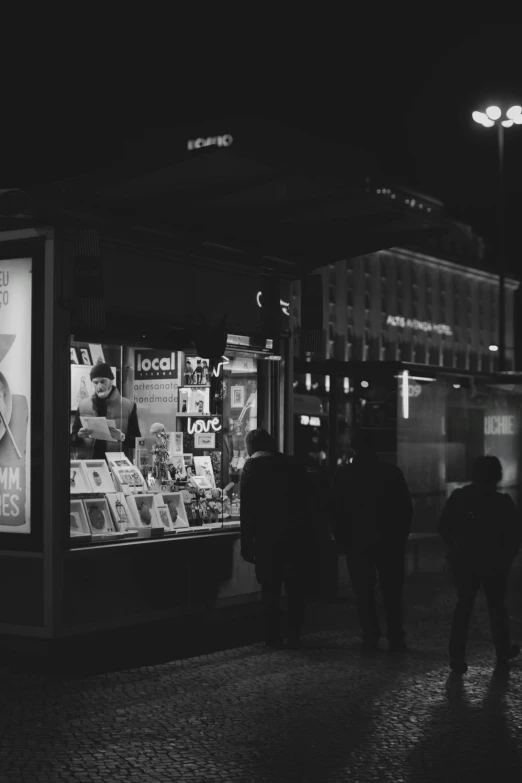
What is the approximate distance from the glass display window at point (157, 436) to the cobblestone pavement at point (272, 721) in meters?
1.34

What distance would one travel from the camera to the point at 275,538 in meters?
9.65

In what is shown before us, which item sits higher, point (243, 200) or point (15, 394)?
point (243, 200)

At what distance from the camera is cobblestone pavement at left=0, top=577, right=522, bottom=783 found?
587 cm

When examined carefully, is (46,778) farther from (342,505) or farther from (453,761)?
(342,505)

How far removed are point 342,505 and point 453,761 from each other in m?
3.80

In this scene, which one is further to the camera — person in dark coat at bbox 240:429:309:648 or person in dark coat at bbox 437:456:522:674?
person in dark coat at bbox 240:429:309:648

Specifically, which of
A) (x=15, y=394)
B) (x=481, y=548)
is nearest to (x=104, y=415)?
(x=15, y=394)

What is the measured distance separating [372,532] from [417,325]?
10142cm

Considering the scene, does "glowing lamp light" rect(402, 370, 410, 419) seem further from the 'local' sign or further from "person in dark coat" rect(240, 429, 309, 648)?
"person in dark coat" rect(240, 429, 309, 648)

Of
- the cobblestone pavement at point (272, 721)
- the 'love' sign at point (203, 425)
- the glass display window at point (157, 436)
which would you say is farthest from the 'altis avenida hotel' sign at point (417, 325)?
the cobblestone pavement at point (272, 721)

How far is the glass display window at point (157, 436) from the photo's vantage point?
944 centimetres

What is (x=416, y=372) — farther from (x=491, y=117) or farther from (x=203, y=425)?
(x=491, y=117)

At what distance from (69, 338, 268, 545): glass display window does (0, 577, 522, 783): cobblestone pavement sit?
1.34 meters

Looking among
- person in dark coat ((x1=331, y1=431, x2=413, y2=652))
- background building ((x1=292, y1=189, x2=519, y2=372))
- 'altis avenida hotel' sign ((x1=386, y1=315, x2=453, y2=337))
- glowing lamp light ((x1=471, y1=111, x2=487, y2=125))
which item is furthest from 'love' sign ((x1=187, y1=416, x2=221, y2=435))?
'altis avenida hotel' sign ((x1=386, y1=315, x2=453, y2=337))
